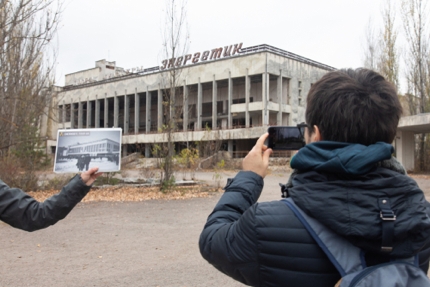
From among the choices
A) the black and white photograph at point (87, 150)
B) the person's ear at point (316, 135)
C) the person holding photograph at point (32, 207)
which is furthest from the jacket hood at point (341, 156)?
the black and white photograph at point (87, 150)

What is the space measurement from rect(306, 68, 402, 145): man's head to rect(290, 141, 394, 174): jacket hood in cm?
7

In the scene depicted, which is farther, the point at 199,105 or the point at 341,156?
the point at 199,105

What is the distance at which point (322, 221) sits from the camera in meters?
1.27

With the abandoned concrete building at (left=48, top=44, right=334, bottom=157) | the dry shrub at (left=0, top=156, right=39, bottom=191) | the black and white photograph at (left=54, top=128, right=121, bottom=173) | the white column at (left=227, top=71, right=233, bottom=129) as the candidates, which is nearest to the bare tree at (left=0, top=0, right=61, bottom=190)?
the dry shrub at (left=0, top=156, right=39, bottom=191)

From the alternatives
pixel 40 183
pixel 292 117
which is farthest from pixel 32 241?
pixel 292 117

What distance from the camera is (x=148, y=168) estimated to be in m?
20.4

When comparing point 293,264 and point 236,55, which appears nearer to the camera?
Result: point 293,264

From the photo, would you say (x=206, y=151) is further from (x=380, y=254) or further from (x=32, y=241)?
(x=380, y=254)

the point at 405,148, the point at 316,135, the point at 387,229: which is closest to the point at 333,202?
the point at 387,229

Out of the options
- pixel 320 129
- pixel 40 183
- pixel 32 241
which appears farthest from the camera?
pixel 40 183

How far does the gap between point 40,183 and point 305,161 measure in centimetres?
1817

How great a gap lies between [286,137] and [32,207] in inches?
67.6

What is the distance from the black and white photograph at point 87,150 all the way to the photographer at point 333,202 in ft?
7.25

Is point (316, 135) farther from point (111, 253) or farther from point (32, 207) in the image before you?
point (111, 253)
